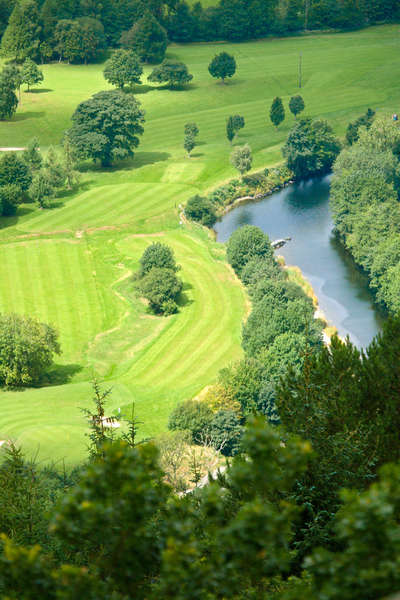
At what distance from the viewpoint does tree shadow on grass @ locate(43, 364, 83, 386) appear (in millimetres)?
69750

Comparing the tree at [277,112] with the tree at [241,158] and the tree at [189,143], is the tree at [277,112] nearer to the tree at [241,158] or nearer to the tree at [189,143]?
the tree at [189,143]

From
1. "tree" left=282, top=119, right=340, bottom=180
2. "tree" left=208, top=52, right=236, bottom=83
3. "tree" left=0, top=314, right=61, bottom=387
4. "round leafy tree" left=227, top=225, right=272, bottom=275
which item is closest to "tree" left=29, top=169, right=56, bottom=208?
"round leafy tree" left=227, top=225, right=272, bottom=275

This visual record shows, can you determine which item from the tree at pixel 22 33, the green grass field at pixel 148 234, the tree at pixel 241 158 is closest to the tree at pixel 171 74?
the green grass field at pixel 148 234

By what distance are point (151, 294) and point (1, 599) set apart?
218 ft

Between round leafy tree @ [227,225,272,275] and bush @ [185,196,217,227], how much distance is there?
696 inches

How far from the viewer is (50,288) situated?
288ft

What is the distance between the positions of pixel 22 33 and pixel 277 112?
74.1 metres

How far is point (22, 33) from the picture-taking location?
586 ft

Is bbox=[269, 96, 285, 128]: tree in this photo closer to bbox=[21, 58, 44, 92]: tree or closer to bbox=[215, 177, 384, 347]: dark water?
bbox=[215, 177, 384, 347]: dark water

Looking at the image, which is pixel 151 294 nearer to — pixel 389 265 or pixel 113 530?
pixel 389 265

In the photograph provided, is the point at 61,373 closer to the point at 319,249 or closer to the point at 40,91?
the point at 319,249

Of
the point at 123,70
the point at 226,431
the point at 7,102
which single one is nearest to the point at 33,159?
the point at 7,102

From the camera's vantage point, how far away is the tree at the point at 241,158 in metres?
125

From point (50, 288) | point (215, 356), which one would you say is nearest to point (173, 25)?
point (50, 288)
